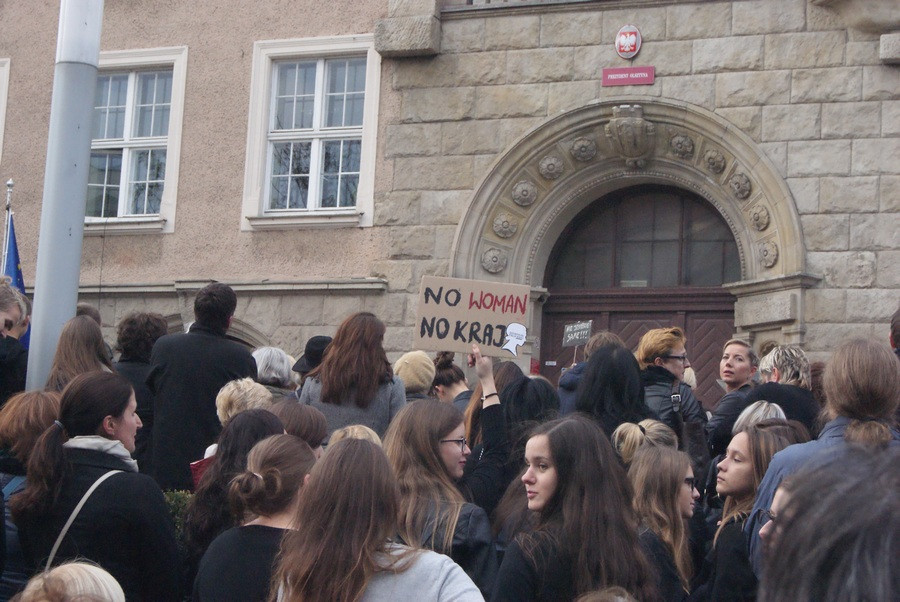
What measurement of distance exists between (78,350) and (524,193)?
23.2 feet

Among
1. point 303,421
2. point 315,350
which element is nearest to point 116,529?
point 303,421

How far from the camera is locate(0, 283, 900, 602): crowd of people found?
2.62m

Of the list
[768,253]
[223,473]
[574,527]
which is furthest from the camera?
[768,253]

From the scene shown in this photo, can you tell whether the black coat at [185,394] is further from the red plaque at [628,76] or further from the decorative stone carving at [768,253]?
the red plaque at [628,76]

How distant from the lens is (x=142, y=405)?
21.3 ft

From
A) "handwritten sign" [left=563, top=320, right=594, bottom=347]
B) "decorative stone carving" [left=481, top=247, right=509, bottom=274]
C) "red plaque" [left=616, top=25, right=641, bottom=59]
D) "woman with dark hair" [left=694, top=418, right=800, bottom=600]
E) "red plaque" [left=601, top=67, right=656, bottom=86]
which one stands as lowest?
"woman with dark hair" [left=694, top=418, right=800, bottom=600]

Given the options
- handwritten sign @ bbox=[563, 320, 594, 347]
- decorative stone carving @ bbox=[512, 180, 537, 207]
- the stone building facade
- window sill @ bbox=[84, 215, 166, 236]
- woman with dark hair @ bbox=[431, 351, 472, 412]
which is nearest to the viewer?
woman with dark hair @ bbox=[431, 351, 472, 412]

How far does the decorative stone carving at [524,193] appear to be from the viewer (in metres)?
12.3

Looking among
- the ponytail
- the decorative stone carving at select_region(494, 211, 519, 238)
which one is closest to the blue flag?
the decorative stone carving at select_region(494, 211, 519, 238)

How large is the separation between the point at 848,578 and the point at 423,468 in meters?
2.92

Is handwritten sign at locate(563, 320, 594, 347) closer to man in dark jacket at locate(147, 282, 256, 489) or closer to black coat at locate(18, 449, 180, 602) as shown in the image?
man in dark jacket at locate(147, 282, 256, 489)

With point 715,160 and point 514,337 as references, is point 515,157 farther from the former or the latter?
point 514,337

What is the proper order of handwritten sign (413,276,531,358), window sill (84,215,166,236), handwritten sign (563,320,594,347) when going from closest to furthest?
1. handwritten sign (413,276,531,358)
2. handwritten sign (563,320,594,347)
3. window sill (84,215,166,236)

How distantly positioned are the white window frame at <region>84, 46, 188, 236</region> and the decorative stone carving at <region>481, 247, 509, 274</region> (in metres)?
3.66
